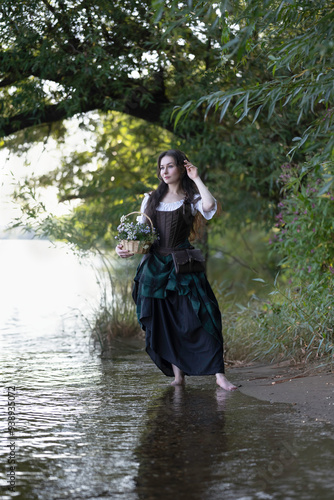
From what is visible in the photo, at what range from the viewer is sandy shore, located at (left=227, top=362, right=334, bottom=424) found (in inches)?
163

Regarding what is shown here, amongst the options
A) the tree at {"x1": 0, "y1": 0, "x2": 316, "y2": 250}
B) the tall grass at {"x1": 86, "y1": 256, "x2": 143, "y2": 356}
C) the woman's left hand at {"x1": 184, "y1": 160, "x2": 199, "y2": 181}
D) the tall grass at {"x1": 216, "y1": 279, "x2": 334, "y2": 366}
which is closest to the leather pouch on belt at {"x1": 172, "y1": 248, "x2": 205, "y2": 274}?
the woman's left hand at {"x1": 184, "y1": 160, "x2": 199, "y2": 181}

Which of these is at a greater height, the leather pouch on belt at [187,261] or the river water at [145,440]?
the leather pouch on belt at [187,261]

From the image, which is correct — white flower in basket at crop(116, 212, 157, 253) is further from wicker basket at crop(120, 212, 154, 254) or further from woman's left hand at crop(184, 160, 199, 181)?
woman's left hand at crop(184, 160, 199, 181)

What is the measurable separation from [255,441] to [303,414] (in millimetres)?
672

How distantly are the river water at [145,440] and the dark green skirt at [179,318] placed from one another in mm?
227

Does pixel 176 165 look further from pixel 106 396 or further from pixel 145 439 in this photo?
Answer: pixel 145 439

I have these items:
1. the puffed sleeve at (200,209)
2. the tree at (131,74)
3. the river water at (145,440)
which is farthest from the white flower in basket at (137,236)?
the tree at (131,74)

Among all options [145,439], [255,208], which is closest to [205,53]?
[255,208]

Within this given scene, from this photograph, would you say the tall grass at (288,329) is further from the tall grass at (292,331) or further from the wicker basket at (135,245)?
the wicker basket at (135,245)

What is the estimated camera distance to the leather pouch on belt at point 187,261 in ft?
16.5

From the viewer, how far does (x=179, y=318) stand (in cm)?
514

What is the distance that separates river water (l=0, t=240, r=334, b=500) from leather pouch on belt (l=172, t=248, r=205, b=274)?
83 cm

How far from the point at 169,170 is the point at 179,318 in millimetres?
1072

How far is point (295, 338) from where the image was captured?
18.5ft
